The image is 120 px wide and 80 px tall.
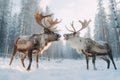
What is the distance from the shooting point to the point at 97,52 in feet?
36.6

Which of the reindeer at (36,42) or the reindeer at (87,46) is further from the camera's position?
the reindeer at (87,46)

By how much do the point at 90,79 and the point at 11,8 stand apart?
33589 mm

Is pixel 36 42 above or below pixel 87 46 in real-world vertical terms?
above

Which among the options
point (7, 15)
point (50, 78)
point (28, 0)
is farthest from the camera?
point (7, 15)

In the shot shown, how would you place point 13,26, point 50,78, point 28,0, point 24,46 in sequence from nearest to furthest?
point 50,78 → point 24,46 → point 28,0 → point 13,26

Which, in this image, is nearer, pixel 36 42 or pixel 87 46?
pixel 36 42

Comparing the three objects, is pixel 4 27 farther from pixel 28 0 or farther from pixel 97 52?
pixel 97 52

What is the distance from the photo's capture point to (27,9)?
3312 cm

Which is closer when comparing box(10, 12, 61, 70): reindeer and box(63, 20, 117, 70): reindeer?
box(10, 12, 61, 70): reindeer

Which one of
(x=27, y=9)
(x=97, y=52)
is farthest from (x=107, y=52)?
(x=27, y=9)

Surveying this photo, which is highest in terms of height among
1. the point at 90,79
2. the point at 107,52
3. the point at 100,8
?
the point at 100,8

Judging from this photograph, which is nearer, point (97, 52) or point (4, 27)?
point (97, 52)

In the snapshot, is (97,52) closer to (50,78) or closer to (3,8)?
(50,78)

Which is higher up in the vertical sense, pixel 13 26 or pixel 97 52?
pixel 13 26
